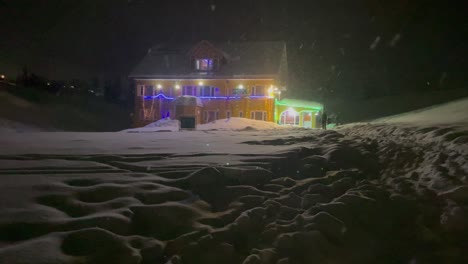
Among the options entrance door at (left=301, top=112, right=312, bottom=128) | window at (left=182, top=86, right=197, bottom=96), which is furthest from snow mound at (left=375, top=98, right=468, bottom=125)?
window at (left=182, top=86, right=197, bottom=96)

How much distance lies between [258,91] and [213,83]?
14.2 ft

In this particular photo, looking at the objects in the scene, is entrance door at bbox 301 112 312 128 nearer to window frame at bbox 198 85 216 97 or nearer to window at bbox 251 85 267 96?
window at bbox 251 85 267 96

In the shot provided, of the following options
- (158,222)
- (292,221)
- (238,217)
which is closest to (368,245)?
(292,221)

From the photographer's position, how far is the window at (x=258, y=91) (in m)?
36.6

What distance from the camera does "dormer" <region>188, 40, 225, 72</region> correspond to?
3784 centimetres

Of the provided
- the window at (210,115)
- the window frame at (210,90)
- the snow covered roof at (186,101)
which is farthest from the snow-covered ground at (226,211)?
the window frame at (210,90)

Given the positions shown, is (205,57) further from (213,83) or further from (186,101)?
(186,101)

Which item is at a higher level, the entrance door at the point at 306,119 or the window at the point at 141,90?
the window at the point at 141,90

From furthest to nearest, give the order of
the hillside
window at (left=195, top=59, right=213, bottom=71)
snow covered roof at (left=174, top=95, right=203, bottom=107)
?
window at (left=195, top=59, right=213, bottom=71), snow covered roof at (left=174, top=95, right=203, bottom=107), the hillside

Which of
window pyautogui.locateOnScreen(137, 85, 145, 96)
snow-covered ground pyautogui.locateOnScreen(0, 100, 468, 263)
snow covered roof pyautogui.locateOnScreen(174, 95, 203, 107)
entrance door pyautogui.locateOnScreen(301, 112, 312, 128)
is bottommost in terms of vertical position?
snow-covered ground pyautogui.locateOnScreen(0, 100, 468, 263)

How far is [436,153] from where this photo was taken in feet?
30.8

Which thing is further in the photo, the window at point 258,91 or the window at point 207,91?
the window at point 207,91

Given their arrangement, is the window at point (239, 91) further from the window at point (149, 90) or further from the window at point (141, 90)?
the window at point (141, 90)

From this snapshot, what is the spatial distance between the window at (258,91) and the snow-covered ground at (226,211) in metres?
28.0
